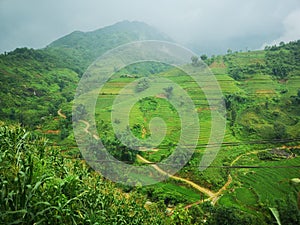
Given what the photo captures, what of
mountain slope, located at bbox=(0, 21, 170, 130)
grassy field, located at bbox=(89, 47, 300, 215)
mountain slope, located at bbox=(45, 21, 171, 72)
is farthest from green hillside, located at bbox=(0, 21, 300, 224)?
mountain slope, located at bbox=(45, 21, 171, 72)

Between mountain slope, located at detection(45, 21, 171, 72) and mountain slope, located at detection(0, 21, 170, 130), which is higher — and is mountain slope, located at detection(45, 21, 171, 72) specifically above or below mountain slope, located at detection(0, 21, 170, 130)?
above

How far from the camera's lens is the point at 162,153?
69.8 ft

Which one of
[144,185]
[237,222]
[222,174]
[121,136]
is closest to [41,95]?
[121,136]

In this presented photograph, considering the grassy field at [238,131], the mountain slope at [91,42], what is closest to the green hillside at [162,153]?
the grassy field at [238,131]

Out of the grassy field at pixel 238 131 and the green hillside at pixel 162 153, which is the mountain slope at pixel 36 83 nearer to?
the green hillside at pixel 162 153

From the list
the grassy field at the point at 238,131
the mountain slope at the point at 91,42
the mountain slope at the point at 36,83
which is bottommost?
the grassy field at the point at 238,131

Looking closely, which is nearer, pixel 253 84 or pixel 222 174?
pixel 222 174

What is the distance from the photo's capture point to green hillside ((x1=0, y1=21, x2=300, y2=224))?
3168 millimetres

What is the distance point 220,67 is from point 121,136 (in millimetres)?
28059

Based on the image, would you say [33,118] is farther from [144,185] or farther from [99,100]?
[144,185]

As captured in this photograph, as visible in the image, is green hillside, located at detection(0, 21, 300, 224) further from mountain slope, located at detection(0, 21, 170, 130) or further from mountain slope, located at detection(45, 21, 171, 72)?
mountain slope, located at detection(45, 21, 171, 72)

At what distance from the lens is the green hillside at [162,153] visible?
3.17 metres

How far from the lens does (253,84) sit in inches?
1336

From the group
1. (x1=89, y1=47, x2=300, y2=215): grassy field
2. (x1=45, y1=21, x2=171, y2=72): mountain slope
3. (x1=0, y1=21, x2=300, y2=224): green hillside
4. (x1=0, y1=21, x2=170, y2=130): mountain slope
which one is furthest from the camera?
(x1=45, y1=21, x2=171, y2=72): mountain slope
